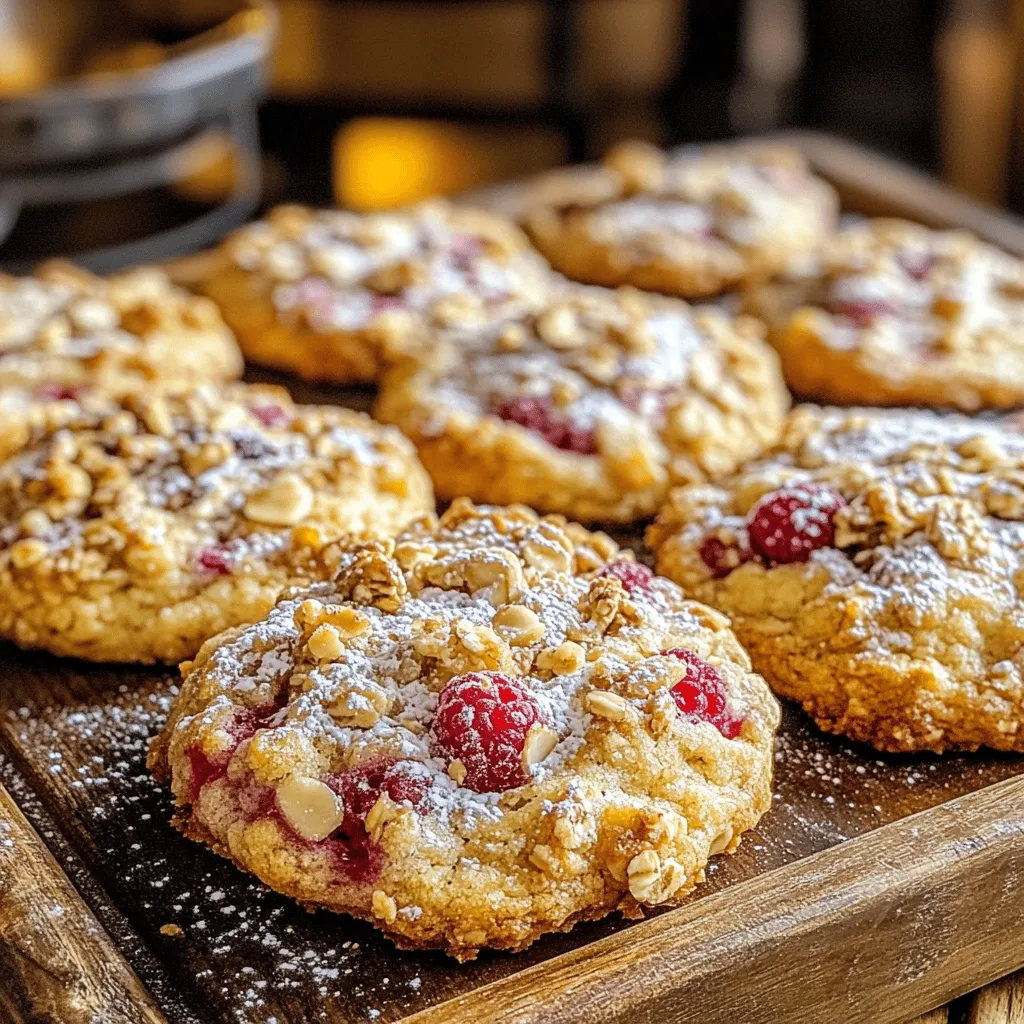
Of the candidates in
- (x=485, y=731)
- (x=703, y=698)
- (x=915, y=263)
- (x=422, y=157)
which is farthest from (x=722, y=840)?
(x=422, y=157)

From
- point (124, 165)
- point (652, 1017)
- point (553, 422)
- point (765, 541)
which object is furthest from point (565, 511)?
point (124, 165)

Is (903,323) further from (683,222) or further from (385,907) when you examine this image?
(385,907)

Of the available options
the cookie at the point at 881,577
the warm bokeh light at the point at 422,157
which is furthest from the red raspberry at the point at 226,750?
the warm bokeh light at the point at 422,157

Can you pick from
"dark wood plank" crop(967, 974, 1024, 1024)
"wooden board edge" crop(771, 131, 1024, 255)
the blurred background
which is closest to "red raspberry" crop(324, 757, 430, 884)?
"dark wood plank" crop(967, 974, 1024, 1024)

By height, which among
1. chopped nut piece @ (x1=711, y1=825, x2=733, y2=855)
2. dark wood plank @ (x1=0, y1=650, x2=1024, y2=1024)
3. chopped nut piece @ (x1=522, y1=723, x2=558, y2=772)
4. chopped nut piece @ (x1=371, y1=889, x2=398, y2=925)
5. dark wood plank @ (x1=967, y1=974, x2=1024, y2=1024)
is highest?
chopped nut piece @ (x1=522, y1=723, x2=558, y2=772)

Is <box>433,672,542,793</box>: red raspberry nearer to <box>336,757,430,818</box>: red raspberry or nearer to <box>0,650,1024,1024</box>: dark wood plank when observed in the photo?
<box>336,757,430,818</box>: red raspberry
